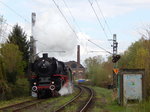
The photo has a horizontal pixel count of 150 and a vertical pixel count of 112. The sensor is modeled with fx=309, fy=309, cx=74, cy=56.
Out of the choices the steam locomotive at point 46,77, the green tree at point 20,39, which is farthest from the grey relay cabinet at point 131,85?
the green tree at point 20,39

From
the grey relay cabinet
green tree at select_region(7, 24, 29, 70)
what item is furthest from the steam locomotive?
green tree at select_region(7, 24, 29, 70)

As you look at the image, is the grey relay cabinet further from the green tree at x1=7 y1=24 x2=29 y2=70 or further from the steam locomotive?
the green tree at x1=7 y1=24 x2=29 y2=70

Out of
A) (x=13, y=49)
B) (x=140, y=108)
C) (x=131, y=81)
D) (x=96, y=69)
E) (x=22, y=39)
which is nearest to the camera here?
(x=140, y=108)

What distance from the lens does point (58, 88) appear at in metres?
25.6

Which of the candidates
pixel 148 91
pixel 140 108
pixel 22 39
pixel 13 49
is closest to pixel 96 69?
pixel 22 39

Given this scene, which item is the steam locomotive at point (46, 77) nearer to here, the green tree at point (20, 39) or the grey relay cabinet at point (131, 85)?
the grey relay cabinet at point (131, 85)

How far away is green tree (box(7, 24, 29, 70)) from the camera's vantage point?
5153cm

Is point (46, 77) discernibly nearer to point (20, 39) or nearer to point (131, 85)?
point (131, 85)

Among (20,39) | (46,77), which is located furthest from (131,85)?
(20,39)

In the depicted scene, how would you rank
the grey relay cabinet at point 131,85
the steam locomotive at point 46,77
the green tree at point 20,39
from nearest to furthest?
the grey relay cabinet at point 131,85
the steam locomotive at point 46,77
the green tree at point 20,39

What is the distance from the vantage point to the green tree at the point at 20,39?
2029 inches

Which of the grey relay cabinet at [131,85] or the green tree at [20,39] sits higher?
the green tree at [20,39]

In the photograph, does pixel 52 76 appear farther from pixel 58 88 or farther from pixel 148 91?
pixel 148 91

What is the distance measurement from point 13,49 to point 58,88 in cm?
1588
